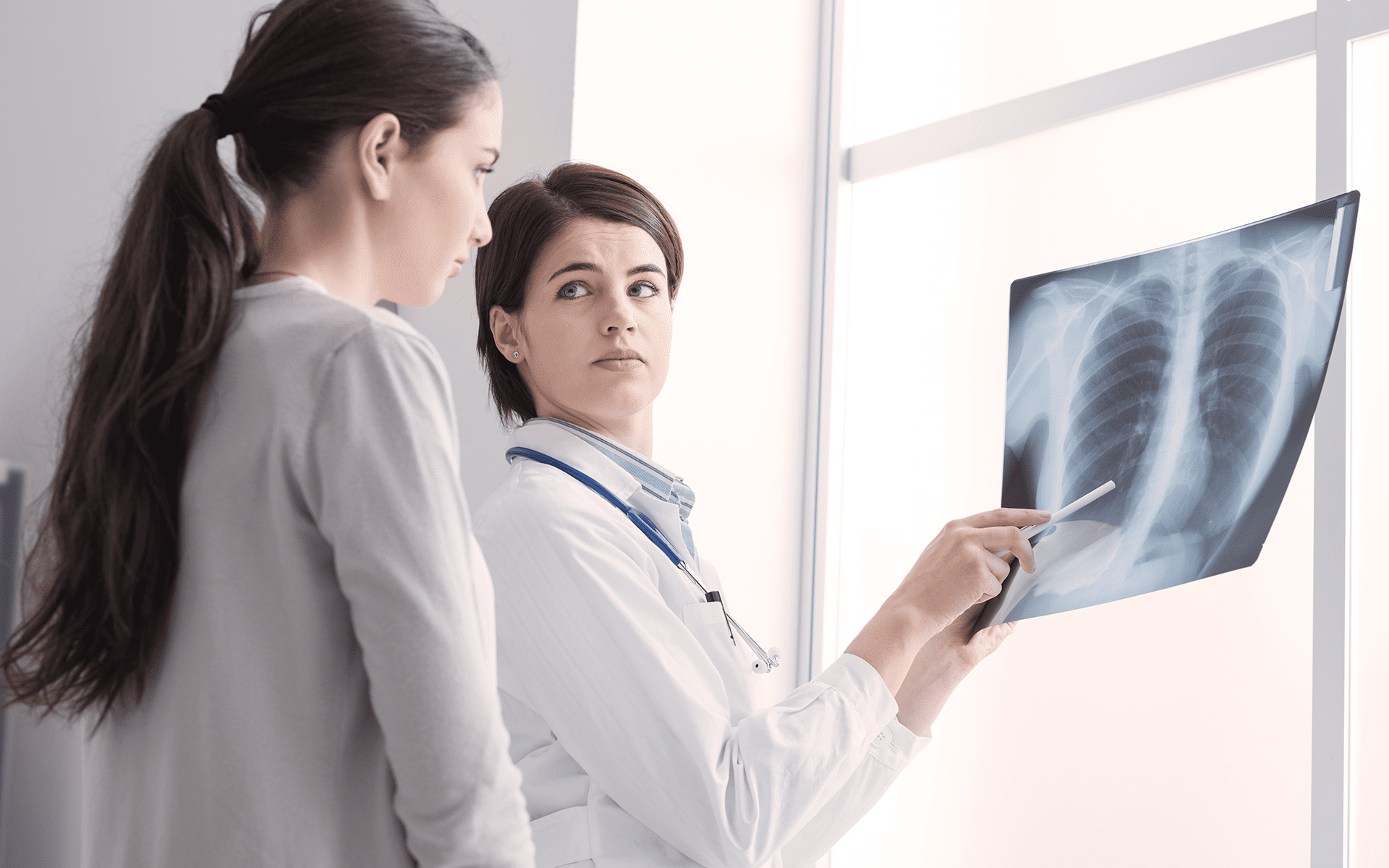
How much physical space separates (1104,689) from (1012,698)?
181 mm

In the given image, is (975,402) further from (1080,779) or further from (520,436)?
(520,436)

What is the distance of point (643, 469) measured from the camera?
4.27ft

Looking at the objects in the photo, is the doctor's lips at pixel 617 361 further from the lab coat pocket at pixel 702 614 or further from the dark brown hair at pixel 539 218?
the lab coat pocket at pixel 702 614

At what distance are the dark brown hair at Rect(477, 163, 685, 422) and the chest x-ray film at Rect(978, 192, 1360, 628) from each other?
556 millimetres

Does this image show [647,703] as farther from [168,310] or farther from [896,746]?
[168,310]

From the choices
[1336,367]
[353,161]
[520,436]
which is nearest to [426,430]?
[353,161]

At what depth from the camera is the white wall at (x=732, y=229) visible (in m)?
2.04

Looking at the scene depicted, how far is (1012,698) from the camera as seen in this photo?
1.91 metres

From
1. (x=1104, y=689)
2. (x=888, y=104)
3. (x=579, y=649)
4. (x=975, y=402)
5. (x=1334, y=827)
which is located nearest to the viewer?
(x=579, y=649)

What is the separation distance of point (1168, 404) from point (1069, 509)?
0.55 ft

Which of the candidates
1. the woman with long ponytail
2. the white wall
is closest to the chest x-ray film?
the woman with long ponytail

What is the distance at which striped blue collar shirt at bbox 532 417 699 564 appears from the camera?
1.28m

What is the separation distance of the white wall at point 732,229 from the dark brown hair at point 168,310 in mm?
1187

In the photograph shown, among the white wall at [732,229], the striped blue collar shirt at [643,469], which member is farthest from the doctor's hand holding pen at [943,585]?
the white wall at [732,229]
